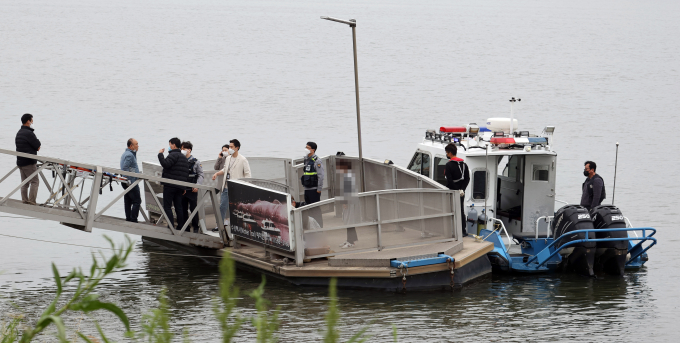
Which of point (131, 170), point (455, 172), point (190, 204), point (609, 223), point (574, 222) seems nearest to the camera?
point (574, 222)

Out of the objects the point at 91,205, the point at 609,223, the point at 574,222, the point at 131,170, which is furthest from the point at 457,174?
the point at 91,205

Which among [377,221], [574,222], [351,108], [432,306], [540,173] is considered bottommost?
[432,306]

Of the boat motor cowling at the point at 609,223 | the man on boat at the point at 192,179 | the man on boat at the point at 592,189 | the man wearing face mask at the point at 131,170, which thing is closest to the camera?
the boat motor cowling at the point at 609,223

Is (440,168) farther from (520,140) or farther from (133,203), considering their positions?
(133,203)

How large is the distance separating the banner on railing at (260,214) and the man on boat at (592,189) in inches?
234

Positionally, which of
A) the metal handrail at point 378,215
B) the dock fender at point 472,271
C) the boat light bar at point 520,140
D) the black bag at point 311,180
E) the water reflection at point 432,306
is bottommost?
the water reflection at point 432,306

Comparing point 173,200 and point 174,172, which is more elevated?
point 174,172

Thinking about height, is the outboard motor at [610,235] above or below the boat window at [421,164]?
below

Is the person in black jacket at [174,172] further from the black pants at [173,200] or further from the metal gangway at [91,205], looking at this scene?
the metal gangway at [91,205]

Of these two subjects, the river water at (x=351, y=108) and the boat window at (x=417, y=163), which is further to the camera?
A: the boat window at (x=417, y=163)

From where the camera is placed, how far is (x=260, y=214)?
14359mm

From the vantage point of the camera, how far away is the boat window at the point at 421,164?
56.0 feet

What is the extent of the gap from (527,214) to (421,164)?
7.86 ft

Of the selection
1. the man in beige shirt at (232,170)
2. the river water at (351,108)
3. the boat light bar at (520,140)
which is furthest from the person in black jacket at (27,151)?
the boat light bar at (520,140)
